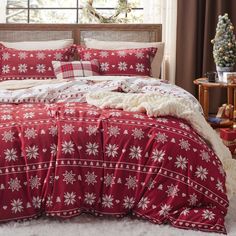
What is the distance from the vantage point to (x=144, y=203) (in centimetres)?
239

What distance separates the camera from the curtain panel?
196 inches

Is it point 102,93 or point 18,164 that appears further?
point 102,93

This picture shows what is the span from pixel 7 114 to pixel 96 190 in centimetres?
63

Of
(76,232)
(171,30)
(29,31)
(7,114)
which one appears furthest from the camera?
(171,30)

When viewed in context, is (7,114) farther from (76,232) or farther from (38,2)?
(38,2)

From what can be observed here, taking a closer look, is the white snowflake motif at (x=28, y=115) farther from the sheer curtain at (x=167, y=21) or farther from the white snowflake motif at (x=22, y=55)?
the sheer curtain at (x=167, y=21)

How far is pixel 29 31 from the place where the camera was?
15.1 feet

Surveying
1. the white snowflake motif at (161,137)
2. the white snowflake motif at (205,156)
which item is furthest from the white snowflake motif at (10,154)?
the white snowflake motif at (205,156)

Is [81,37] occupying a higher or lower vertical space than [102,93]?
higher

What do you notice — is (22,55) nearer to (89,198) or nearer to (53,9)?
(53,9)

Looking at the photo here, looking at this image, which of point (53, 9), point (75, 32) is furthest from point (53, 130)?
point (53, 9)

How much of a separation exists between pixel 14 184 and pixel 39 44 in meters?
2.28

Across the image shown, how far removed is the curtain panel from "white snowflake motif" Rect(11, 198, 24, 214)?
10.2 feet

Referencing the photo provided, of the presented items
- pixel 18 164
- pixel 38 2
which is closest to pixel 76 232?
pixel 18 164
